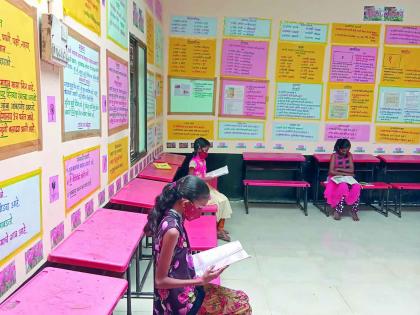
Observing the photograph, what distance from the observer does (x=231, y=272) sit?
10.4 ft

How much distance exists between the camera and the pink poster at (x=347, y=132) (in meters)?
5.45

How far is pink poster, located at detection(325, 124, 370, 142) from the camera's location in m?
5.45

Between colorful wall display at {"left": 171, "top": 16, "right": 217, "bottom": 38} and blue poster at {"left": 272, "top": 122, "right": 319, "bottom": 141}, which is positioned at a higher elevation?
colorful wall display at {"left": 171, "top": 16, "right": 217, "bottom": 38}

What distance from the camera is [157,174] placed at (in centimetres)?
351

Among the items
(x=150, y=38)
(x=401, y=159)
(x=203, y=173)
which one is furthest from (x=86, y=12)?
(x=401, y=159)

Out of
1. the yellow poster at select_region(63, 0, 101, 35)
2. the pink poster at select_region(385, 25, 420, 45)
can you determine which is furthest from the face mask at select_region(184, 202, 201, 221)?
the pink poster at select_region(385, 25, 420, 45)

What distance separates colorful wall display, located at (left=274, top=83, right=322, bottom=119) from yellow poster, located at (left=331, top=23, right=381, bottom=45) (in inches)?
27.6

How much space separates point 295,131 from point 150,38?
2.48 meters

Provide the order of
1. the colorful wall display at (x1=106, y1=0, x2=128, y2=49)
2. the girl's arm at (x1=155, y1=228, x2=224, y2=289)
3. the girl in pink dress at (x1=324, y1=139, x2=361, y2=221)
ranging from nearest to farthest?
the girl's arm at (x1=155, y1=228, x2=224, y2=289)
the colorful wall display at (x1=106, y1=0, x2=128, y2=49)
the girl in pink dress at (x1=324, y1=139, x2=361, y2=221)

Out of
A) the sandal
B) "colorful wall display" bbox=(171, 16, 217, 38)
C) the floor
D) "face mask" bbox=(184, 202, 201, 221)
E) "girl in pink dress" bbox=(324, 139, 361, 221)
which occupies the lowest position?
the floor

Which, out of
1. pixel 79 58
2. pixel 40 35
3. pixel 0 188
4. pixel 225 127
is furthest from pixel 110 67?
pixel 225 127

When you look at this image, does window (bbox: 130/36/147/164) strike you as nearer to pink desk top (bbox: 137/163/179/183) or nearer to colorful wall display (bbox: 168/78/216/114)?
pink desk top (bbox: 137/163/179/183)

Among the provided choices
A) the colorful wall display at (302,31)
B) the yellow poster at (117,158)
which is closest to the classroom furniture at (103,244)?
the yellow poster at (117,158)

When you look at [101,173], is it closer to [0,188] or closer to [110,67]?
[110,67]
